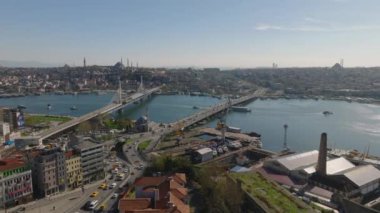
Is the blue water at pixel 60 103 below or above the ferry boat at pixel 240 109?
below

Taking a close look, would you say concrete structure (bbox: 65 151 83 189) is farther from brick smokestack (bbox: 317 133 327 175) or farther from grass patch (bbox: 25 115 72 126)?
grass patch (bbox: 25 115 72 126)

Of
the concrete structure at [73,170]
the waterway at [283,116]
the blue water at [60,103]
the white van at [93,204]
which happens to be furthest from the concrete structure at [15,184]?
the blue water at [60,103]

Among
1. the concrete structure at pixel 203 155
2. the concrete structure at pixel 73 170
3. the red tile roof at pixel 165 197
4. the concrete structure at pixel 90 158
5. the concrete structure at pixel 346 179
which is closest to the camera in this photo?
the red tile roof at pixel 165 197

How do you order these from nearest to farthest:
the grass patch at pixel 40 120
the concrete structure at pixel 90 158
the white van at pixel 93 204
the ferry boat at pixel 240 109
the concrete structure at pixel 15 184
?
the white van at pixel 93 204 < the concrete structure at pixel 15 184 < the concrete structure at pixel 90 158 < the grass patch at pixel 40 120 < the ferry boat at pixel 240 109

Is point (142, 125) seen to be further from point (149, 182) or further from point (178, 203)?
point (178, 203)

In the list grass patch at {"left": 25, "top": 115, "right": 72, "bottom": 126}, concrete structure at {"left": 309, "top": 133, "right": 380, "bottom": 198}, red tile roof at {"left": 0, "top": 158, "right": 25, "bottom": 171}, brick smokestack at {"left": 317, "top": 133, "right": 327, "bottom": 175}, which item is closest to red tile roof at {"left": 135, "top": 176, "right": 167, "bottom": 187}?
red tile roof at {"left": 0, "top": 158, "right": 25, "bottom": 171}

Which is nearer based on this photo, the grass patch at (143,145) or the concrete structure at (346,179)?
the concrete structure at (346,179)

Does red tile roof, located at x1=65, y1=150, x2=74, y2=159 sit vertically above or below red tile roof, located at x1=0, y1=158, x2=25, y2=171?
above

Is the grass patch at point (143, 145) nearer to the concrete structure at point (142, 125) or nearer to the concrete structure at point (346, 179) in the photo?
the concrete structure at point (142, 125)
